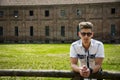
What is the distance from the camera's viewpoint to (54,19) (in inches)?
2206

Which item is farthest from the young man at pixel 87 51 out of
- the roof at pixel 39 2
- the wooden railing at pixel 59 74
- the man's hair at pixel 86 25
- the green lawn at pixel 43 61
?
the roof at pixel 39 2

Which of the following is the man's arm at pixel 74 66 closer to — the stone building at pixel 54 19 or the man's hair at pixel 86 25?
the man's hair at pixel 86 25

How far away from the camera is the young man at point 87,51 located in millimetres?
5762

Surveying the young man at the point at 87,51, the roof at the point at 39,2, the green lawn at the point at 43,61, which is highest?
the roof at the point at 39,2

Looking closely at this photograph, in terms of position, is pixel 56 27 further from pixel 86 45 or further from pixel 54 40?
pixel 86 45

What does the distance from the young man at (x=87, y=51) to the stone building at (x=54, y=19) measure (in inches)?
1866

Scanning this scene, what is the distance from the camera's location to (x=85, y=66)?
218 inches

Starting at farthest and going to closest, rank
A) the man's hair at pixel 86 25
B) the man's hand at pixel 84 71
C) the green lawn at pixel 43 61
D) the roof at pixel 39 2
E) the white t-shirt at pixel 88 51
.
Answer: the roof at pixel 39 2
the green lawn at pixel 43 61
the white t-shirt at pixel 88 51
the man's hair at pixel 86 25
the man's hand at pixel 84 71

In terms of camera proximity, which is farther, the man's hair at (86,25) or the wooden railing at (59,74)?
the wooden railing at (59,74)

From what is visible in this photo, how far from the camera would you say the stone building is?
2092 inches

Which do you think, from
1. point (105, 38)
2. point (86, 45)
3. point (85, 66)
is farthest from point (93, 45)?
point (105, 38)

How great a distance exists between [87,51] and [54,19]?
50376 mm

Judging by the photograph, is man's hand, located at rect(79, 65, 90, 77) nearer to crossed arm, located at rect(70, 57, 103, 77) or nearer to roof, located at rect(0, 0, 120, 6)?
crossed arm, located at rect(70, 57, 103, 77)

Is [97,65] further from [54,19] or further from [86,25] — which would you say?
[54,19]
